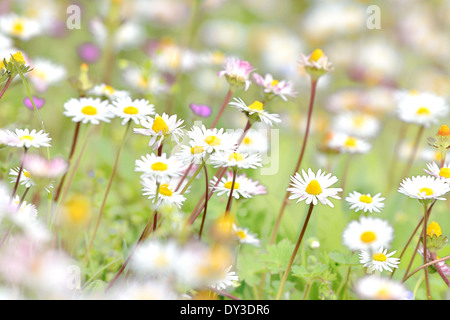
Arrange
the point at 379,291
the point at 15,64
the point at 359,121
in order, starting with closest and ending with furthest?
the point at 379,291, the point at 15,64, the point at 359,121

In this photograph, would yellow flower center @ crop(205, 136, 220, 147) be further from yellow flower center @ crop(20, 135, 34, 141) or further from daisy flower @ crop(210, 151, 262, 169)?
yellow flower center @ crop(20, 135, 34, 141)

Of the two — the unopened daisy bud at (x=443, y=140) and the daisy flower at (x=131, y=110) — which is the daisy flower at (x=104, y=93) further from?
the unopened daisy bud at (x=443, y=140)

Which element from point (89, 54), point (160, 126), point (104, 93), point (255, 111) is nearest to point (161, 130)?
point (160, 126)

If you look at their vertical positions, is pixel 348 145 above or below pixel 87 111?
above

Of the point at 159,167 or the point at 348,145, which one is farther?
the point at 348,145

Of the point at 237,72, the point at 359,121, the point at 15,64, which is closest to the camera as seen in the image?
the point at 15,64

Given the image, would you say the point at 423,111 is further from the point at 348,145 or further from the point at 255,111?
the point at 255,111

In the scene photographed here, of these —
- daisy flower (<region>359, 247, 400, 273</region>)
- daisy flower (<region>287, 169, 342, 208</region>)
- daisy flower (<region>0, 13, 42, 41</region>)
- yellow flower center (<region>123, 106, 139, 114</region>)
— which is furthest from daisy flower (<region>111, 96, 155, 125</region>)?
daisy flower (<region>0, 13, 42, 41</region>)
